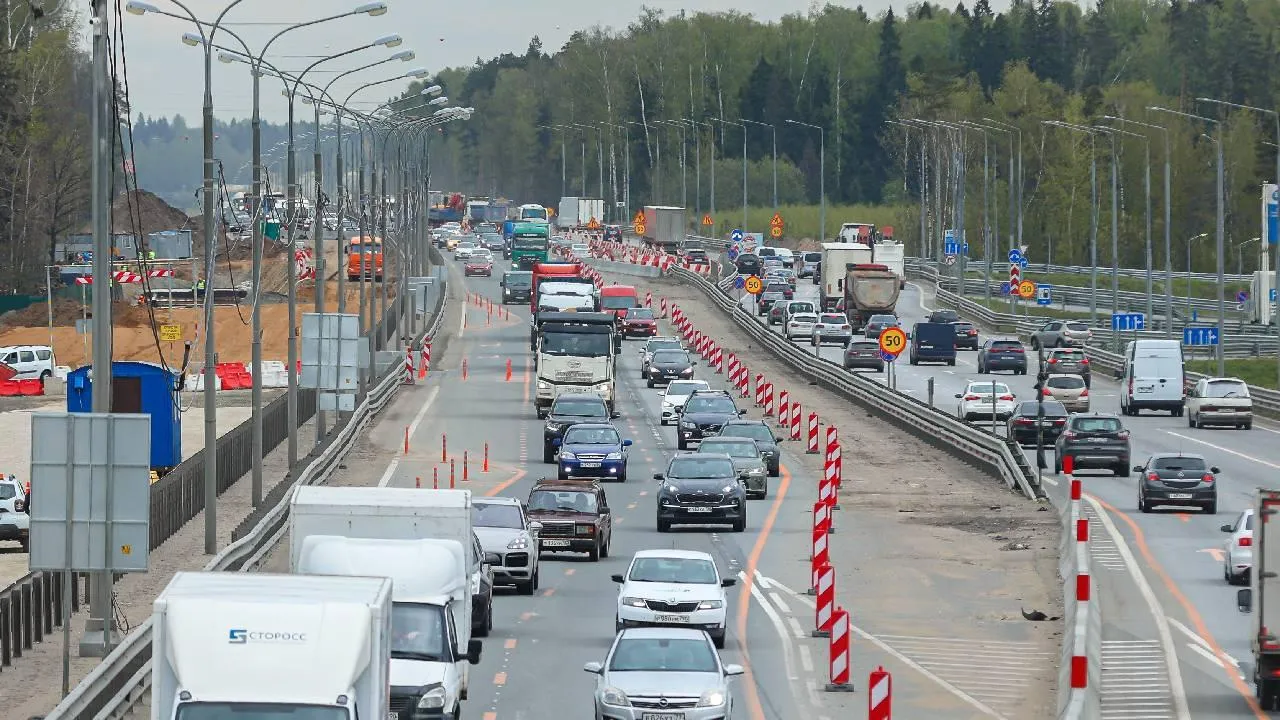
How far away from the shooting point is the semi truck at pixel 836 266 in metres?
108

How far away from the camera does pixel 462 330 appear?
104938mm

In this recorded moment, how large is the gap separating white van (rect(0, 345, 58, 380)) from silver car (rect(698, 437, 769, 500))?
41.8 metres

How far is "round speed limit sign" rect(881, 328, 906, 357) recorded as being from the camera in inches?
2346

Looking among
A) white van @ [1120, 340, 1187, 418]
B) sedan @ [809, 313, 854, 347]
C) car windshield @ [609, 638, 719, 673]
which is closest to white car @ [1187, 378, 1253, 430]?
white van @ [1120, 340, 1187, 418]

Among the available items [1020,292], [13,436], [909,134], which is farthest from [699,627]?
[909,134]

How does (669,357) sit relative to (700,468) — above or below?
above

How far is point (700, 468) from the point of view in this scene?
140 ft

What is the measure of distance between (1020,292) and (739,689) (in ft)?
256

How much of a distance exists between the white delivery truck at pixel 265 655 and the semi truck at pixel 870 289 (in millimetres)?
84183

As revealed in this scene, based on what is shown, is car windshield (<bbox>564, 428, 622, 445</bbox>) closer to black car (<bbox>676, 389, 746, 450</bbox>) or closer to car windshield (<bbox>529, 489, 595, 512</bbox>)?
black car (<bbox>676, 389, 746, 450</bbox>)

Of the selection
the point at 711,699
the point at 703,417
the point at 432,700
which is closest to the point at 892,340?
the point at 703,417

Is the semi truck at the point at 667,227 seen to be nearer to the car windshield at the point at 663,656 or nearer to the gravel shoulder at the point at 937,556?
the gravel shoulder at the point at 937,556

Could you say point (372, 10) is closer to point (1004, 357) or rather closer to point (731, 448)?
point (731, 448)

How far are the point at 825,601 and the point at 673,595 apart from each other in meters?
1.97
